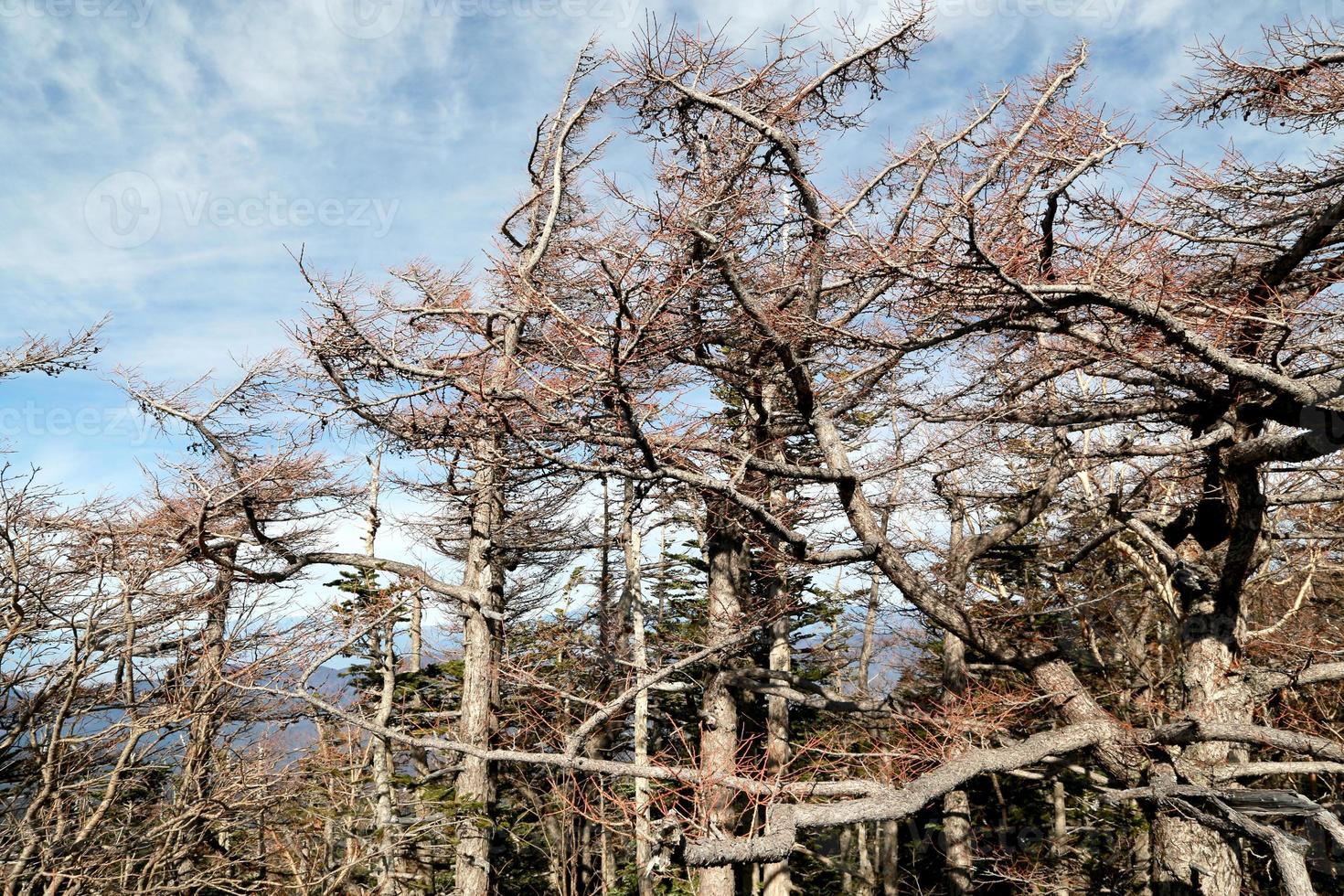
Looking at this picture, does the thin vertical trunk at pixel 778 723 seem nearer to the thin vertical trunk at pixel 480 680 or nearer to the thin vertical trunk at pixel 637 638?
the thin vertical trunk at pixel 637 638

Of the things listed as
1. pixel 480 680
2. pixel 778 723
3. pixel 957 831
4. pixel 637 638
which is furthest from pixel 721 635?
pixel 957 831

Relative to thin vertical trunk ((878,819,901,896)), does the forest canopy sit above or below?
above

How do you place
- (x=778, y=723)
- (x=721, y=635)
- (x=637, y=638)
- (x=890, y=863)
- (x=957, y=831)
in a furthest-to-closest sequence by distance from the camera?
(x=890, y=863) < (x=957, y=831) < (x=778, y=723) < (x=637, y=638) < (x=721, y=635)

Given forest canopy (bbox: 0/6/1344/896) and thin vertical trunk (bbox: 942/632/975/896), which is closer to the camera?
forest canopy (bbox: 0/6/1344/896)

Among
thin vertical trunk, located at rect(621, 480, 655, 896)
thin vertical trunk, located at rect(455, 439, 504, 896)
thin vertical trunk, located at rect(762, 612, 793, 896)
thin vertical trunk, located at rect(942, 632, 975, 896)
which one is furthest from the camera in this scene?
thin vertical trunk, located at rect(942, 632, 975, 896)

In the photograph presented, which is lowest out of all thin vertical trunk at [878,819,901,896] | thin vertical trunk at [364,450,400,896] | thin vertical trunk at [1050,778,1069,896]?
thin vertical trunk at [878,819,901,896]

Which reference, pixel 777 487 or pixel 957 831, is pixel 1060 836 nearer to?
pixel 957 831

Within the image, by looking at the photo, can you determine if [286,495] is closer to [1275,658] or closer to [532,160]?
[532,160]

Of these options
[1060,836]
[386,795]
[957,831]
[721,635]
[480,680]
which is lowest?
[1060,836]

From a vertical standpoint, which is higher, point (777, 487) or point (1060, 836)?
point (777, 487)

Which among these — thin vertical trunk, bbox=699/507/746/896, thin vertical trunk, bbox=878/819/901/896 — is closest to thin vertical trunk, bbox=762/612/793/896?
thin vertical trunk, bbox=699/507/746/896

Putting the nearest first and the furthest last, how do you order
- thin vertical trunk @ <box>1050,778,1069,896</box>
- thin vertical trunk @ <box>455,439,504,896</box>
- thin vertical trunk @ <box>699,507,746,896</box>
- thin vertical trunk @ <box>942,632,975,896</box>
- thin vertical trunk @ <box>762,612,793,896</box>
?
thin vertical trunk @ <box>455,439,504,896</box> < thin vertical trunk @ <box>699,507,746,896</box> < thin vertical trunk @ <box>762,612,793,896</box> < thin vertical trunk @ <box>1050,778,1069,896</box> < thin vertical trunk @ <box>942,632,975,896</box>

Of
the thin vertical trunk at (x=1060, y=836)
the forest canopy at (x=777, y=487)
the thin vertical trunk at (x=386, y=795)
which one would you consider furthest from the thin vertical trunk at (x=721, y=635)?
the thin vertical trunk at (x=1060, y=836)

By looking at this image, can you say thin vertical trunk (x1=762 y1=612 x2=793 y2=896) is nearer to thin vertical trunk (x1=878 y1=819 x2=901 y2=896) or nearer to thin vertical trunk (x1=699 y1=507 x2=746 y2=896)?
thin vertical trunk (x1=699 y1=507 x2=746 y2=896)
